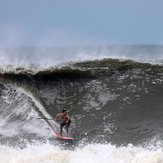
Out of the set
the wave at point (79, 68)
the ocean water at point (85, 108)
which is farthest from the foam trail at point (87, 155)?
the wave at point (79, 68)

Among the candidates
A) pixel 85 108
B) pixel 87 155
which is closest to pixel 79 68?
pixel 85 108

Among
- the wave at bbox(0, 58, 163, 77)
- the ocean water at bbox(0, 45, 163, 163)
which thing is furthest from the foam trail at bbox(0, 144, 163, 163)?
the wave at bbox(0, 58, 163, 77)

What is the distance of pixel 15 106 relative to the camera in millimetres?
22781

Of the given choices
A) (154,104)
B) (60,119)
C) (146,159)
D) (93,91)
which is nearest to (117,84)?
(93,91)

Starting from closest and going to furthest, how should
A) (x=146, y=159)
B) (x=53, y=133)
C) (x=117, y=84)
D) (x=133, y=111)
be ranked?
(x=146, y=159), (x=53, y=133), (x=133, y=111), (x=117, y=84)

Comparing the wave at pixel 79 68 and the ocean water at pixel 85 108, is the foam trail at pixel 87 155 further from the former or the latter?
the wave at pixel 79 68

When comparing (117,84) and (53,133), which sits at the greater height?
(117,84)

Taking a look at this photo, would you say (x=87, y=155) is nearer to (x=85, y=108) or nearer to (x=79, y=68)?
(x=85, y=108)

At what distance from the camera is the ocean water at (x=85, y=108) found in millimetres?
17219

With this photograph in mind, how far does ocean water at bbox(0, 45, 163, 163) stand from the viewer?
17.2 m

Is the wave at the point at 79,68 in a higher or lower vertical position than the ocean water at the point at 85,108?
higher

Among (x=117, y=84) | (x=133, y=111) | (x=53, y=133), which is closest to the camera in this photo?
(x=53, y=133)

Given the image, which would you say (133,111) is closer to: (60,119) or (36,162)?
(60,119)

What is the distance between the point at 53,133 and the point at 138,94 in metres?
5.64
